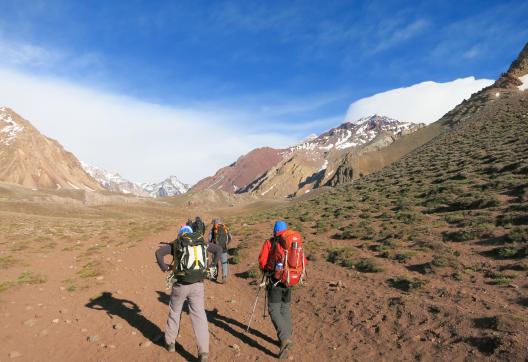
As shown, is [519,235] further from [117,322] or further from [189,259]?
[117,322]

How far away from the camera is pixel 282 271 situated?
26.2 feet

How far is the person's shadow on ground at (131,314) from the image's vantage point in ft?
29.3

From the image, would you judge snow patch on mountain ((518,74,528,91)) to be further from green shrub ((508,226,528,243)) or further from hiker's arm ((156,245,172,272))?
hiker's arm ((156,245,172,272))

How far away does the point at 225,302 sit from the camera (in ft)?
41.4

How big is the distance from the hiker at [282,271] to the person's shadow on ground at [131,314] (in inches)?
78.6

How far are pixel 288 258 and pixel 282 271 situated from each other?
0.30 meters

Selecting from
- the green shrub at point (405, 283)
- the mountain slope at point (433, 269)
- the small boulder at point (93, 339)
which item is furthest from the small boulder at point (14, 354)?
the green shrub at point (405, 283)

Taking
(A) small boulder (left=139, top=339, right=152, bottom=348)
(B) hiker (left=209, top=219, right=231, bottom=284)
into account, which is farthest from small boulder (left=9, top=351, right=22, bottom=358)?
(B) hiker (left=209, top=219, right=231, bottom=284)

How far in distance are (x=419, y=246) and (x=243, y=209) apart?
85529mm

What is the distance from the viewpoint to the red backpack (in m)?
7.97

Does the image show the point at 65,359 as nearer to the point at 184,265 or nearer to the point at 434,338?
the point at 184,265

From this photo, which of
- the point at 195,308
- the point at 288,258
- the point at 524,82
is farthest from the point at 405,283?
the point at 524,82

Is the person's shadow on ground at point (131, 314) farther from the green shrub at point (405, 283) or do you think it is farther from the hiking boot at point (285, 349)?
the green shrub at point (405, 283)

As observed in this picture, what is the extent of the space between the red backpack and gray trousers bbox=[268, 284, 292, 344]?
0.25 metres
